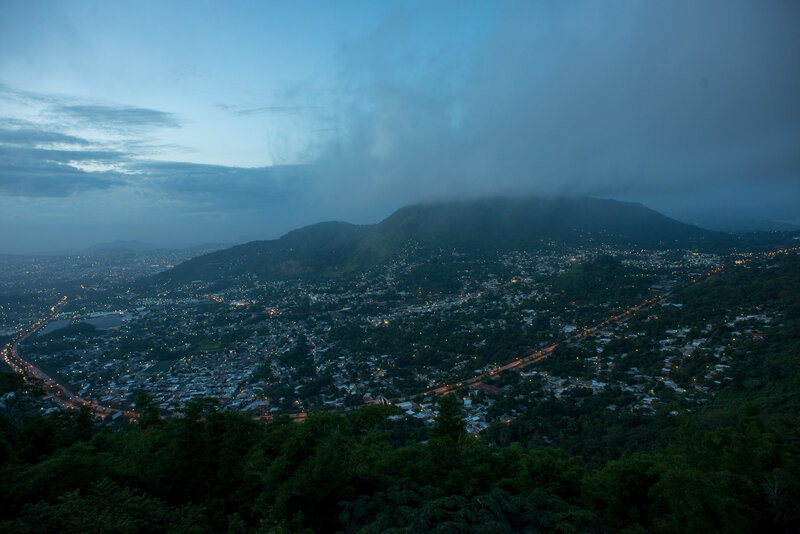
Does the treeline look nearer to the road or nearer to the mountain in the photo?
the road

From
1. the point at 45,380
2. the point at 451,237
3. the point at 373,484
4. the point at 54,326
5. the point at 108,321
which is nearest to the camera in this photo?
the point at 373,484

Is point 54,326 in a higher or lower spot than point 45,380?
higher

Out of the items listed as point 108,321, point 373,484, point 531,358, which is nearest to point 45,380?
point 108,321

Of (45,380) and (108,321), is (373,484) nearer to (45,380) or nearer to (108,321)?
(45,380)

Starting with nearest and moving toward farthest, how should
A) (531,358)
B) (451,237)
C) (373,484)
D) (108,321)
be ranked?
(373,484) < (531,358) < (108,321) < (451,237)

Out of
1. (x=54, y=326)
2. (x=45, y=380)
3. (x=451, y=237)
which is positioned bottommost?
(x=45, y=380)

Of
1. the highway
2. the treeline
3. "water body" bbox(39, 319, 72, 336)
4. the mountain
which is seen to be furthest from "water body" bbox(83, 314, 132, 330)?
the treeline

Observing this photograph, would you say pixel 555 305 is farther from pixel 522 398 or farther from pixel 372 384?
pixel 372 384
